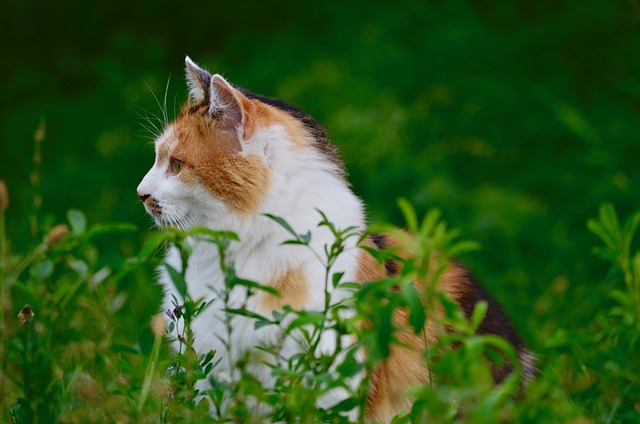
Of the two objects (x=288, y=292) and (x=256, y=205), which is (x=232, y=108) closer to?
(x=256, y=205)

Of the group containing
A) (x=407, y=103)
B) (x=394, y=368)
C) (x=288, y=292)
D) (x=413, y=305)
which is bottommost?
(x=407, y=103)

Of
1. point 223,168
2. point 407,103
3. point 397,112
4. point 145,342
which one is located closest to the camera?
point 145,342

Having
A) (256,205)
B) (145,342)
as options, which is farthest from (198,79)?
(145,342)

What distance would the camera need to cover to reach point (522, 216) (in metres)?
4.39

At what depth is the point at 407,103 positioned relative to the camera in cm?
521

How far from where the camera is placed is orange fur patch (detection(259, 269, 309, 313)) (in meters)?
2.35

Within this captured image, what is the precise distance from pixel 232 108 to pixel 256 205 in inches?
10.6

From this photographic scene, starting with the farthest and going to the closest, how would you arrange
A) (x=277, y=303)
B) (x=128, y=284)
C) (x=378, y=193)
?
(x=378, y=193) → (x=128, y=284) → (x=277, y=303)

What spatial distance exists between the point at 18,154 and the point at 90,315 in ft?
9.43

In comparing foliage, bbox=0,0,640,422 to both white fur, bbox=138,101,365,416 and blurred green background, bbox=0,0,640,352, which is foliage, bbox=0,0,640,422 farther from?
white fur, bbox=138,101,365,416

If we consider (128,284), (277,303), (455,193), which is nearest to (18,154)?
(128,284)

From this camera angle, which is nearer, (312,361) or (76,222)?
(312,361)

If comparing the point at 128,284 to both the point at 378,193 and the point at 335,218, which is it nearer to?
the point at 378,193

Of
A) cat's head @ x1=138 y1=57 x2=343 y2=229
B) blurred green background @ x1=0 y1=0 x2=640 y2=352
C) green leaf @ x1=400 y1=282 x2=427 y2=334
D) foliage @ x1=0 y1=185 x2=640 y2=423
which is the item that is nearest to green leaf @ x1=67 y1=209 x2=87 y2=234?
foliage @ x1=0 y1=185 x2=640 y2=423
